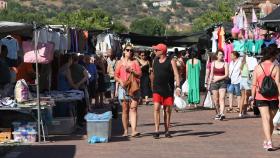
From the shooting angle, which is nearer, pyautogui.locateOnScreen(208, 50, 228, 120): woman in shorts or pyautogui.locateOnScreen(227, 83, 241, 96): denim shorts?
pyautogui.locateOnScreen(208, 50, 228, 120): woman in shorts

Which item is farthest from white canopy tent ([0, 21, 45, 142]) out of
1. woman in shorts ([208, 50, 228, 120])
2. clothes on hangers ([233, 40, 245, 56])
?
clothes on hangers ([233, 40, 245, 56])

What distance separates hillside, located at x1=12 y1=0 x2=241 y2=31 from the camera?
120 meters

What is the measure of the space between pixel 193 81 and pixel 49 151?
962 cm

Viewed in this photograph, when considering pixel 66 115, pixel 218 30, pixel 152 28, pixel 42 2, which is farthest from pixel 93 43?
pixel 42 2

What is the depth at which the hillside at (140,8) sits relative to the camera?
120125mm

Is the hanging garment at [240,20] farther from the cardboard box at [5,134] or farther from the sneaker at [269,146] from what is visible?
the sneaker at [269,146]

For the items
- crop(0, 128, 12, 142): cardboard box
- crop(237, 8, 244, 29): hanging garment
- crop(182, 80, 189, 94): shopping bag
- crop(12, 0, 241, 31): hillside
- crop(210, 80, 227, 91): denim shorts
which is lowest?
crop(0, 128, 12, 142): cardboard box

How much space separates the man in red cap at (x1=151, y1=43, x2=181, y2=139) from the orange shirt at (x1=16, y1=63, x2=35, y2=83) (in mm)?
3533

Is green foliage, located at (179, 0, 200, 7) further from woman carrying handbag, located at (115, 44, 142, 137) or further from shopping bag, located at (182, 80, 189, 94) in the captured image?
woman carrying handbag, located at (115, 44, 142, 137)

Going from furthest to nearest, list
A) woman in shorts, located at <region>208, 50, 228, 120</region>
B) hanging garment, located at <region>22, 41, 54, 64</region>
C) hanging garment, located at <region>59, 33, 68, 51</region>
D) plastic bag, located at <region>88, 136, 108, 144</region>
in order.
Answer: woman in shorts, located at <region>208, 50, 228, 120</region>
hanging garment, located at <region>59, 33, 68, 51</region>
hanging garment, located at <region>22, 41, 54, 64</region>
plastic bag, located at <region>88, 136, 108, 144</region>

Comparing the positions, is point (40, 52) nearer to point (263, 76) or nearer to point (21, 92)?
point (21, 92)

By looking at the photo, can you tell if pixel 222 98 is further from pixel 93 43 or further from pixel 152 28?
pixel 152 28

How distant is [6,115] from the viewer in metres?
14.4

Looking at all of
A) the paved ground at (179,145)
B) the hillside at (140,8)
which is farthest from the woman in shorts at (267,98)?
the hillside at (140,8)
